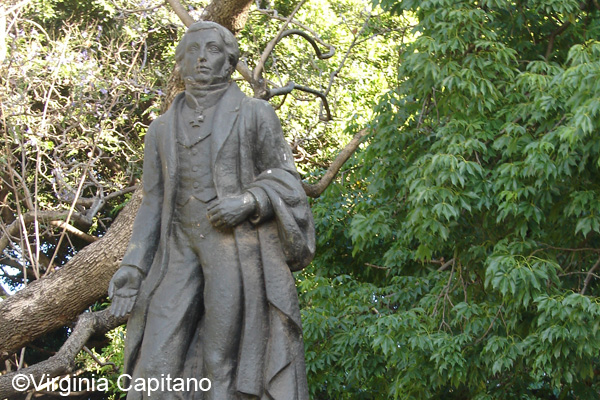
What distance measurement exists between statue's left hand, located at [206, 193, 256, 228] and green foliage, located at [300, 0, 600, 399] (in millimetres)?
3244

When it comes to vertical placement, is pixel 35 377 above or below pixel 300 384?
below

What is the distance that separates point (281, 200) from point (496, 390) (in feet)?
16.8

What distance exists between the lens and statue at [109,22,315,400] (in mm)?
4652

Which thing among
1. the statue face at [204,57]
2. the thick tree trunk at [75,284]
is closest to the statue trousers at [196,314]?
the statue face at [204,57]

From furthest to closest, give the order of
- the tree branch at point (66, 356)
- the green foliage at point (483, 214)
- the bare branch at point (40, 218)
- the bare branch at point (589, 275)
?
the bare branch at point (40, 218) < the tree branch at point (66, 356) < the bare branch at point (589, 275) < the green foliage at point (483, 214)

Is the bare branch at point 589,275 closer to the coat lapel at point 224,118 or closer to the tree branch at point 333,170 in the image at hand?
the tree branch at point 333,170

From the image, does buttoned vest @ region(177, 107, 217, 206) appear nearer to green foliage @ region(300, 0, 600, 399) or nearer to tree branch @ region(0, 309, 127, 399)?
green foliage @ region(300, 0, 600, 399)

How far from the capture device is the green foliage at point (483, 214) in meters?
7.51

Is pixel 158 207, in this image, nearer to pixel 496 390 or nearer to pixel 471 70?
pixel 471 70

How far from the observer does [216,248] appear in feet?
15.6

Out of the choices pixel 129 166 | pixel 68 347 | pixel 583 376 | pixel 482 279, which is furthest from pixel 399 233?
pixel 129 166

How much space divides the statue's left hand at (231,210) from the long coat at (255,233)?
52 millimetres

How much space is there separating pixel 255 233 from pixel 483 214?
161 inches

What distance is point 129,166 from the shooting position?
1362 cm
